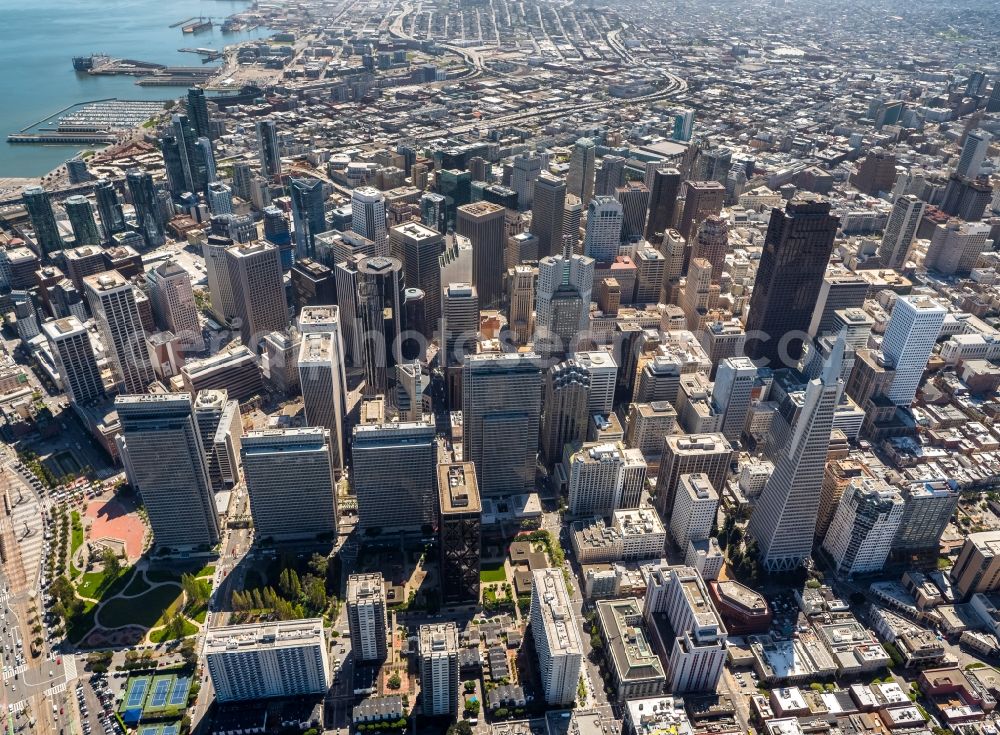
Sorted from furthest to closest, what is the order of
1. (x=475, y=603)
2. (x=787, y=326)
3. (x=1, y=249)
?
(x=1, y=249) → (x=787, y=326) → (x=475, y=603)

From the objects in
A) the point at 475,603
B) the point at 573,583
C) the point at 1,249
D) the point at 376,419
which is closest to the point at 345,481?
the point at 376,419

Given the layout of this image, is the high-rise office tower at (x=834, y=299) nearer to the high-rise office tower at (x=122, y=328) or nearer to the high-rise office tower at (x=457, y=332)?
the high-rise office tower at (x=457, y=332)

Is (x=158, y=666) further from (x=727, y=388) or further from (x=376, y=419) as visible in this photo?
(x=727, y=388)

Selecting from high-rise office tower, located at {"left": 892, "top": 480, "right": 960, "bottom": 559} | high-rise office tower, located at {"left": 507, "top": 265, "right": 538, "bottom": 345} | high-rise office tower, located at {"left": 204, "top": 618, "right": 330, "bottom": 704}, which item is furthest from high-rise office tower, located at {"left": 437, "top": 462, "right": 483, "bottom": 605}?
high-rise office tower, located at {"left": 892, "top": 480, "right": 960, "bottom": 559}

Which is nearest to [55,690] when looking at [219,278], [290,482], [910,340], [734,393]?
[290,482]

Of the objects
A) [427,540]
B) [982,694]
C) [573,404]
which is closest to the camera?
[982,694]

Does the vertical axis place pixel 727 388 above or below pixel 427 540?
above

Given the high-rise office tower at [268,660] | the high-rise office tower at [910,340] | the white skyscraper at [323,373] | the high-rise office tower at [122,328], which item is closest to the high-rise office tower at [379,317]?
the white skyscraper at [323,373]
